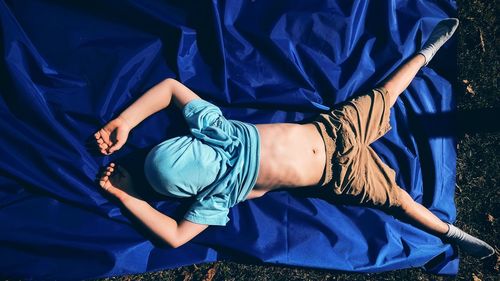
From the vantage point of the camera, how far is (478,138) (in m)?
4.55

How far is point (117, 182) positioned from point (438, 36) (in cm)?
323

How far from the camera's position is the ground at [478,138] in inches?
175

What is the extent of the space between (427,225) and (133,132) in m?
2.78

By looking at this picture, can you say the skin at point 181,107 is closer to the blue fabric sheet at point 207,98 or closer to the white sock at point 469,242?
the blue fabric sheet at point 207,98

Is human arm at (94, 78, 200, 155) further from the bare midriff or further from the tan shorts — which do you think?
the tan shorts

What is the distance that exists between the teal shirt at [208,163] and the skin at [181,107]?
0.35 feet

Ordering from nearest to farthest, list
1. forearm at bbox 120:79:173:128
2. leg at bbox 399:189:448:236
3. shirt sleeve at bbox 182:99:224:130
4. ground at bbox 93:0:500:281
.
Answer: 1. shirt sleeve at bbox 182:99:224:130
2. forearm at bbox 120:79:173:128
3. leg at bbox 399:189:448:236
4. ground at bbox 93:0:500:281

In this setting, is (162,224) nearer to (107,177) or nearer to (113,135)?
(107,177)

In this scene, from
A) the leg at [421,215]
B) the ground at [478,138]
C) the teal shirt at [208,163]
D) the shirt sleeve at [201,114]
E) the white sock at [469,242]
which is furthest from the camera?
the ground at [478,138]

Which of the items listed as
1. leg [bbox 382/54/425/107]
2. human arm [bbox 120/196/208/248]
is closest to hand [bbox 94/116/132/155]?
human arm [bbox 120/196/208/248]

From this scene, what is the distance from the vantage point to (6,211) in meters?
3.65

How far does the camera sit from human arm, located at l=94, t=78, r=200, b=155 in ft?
12.0

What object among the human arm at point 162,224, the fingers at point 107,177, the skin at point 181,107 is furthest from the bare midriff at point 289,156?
the fingers at point 107,177

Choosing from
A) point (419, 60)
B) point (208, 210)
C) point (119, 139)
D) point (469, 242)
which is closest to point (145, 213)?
point (208, 210)
